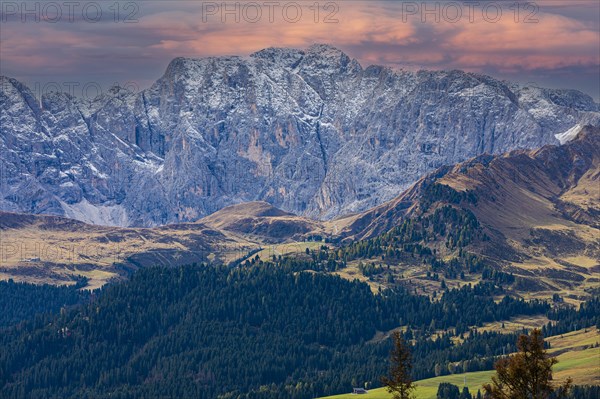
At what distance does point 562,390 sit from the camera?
12394cm

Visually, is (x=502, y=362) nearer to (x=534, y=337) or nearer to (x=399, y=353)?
(x=534, y=337)

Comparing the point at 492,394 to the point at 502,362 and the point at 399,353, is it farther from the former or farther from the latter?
the point at 399,353

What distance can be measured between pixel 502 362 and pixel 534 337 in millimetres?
5873

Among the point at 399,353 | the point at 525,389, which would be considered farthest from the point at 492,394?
the point at 399,353

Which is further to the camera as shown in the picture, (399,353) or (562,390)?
(399,353)

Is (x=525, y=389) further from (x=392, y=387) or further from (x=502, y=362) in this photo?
(x=392, y=387)

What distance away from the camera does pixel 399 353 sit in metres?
144

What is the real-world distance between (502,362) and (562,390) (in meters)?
7.64

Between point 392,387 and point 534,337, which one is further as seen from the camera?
point 392,387

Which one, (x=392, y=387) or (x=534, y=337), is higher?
(x=534, y=337)

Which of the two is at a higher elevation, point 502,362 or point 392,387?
point 502,362

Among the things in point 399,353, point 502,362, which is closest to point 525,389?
point 502,362

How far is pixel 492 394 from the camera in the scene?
124m

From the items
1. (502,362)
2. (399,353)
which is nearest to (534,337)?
(502,362)
